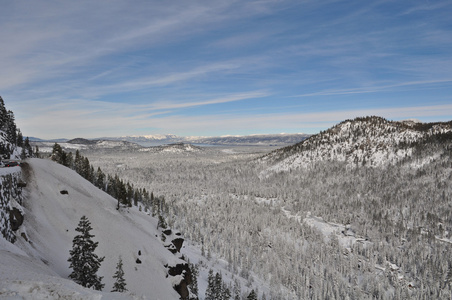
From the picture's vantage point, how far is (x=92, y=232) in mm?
47812

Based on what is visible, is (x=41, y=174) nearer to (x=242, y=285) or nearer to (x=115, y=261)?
(x=115, y=261)

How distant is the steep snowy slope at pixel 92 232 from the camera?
1449 inches

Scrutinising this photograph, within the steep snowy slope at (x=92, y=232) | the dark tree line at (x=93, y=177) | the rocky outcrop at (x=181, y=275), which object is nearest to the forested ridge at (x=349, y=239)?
the dark tree line at (x=93, y=177)

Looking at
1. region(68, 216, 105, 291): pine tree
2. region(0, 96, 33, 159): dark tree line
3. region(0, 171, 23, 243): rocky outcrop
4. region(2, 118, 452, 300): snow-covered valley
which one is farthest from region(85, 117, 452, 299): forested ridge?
region(0, 171, 23, 243): rocky outcrop

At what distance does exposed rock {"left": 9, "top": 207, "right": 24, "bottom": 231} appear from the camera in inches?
1240

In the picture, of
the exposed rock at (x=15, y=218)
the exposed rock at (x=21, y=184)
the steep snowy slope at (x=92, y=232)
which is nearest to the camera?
the exposed rock at (x=15, y=218)

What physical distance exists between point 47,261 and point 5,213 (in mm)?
8340

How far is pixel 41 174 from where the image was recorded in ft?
166

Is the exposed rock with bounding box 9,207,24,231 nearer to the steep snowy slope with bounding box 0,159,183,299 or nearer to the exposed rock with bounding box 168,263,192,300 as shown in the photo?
the steep snowy slope with bounding box 0,159,183,299

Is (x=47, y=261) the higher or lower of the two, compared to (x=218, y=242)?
higher

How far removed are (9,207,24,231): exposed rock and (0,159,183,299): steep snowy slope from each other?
1875 millimetres

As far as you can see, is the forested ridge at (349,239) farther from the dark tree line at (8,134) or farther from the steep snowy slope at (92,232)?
the dark tree line at (8,134)

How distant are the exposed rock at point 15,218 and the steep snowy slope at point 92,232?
1.88 meters

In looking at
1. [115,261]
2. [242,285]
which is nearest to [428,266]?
[242,285]
